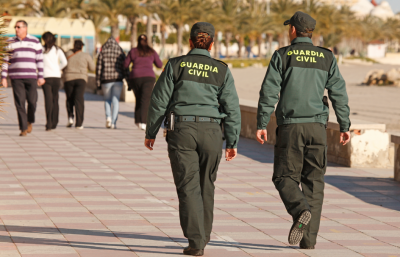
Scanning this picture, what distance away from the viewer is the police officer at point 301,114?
4.91 metres

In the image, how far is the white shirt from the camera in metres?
12.5

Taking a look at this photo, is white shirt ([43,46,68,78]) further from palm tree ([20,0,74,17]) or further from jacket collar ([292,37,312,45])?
palm tree ([20,0,74,17])

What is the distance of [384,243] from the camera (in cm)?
523

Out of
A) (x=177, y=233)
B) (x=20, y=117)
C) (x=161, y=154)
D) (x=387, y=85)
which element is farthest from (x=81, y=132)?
(x=387, y=85)

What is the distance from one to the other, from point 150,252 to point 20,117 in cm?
750

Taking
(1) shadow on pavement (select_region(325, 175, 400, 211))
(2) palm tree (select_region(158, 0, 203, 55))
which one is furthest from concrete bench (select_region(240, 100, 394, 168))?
(2) palm tree (select_region(158, 0, 203, 55))

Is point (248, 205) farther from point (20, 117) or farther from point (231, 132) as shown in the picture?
point (20, 117)

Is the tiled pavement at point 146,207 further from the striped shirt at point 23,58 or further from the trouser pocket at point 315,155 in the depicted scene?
the striped shirt at point 23,58

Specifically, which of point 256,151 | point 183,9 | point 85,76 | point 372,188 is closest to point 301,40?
point 372,188

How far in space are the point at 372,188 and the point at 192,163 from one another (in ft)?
12.3

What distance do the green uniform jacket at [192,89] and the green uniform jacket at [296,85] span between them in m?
0.33

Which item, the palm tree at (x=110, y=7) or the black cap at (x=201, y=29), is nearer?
the black cap at (x=201, y=29)

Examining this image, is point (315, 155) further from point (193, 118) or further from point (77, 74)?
point (77, 74)

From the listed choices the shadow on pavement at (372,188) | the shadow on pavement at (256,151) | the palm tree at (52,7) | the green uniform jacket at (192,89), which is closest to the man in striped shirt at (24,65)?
the shadow on pavement at (256,151)
